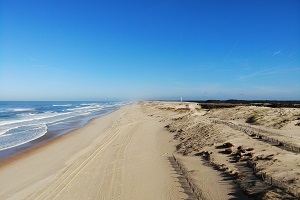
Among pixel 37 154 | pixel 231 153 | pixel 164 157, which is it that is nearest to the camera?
pixel 231 153

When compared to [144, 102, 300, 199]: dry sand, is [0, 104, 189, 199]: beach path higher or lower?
lower

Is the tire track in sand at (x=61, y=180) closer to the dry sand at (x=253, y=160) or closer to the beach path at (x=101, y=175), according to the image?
the beach path at (x=101, y=175)

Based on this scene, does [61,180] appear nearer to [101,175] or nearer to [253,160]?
[101,175]

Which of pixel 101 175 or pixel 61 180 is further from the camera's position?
pixel 101 175

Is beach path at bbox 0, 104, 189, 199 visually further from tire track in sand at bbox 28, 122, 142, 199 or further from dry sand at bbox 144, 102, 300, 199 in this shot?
dry sand at bbox 144, 102, 300, 199

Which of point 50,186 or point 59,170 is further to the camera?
point 59,170

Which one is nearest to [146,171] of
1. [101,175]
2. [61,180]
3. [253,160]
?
[101,175]

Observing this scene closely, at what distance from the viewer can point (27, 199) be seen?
7.90 meters

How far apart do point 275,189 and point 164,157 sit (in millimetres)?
6152

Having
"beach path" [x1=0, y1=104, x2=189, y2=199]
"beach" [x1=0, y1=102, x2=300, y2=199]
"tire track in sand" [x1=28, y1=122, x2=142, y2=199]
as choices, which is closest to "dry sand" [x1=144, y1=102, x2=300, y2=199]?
"beach" [x1=0, y1=102, x2=300, y2=199]

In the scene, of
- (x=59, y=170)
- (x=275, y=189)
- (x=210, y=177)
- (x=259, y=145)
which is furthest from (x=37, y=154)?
(x=275, y=189)

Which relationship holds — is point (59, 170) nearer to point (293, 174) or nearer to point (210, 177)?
point (210, 177)

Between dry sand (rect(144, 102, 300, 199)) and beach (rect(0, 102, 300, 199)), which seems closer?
dry sand (rect(144, 102, 300, 199))

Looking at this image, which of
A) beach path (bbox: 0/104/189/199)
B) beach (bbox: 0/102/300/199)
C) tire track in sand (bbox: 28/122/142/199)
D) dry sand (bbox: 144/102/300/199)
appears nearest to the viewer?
dry sand (bbox: 144/102/300/199)
